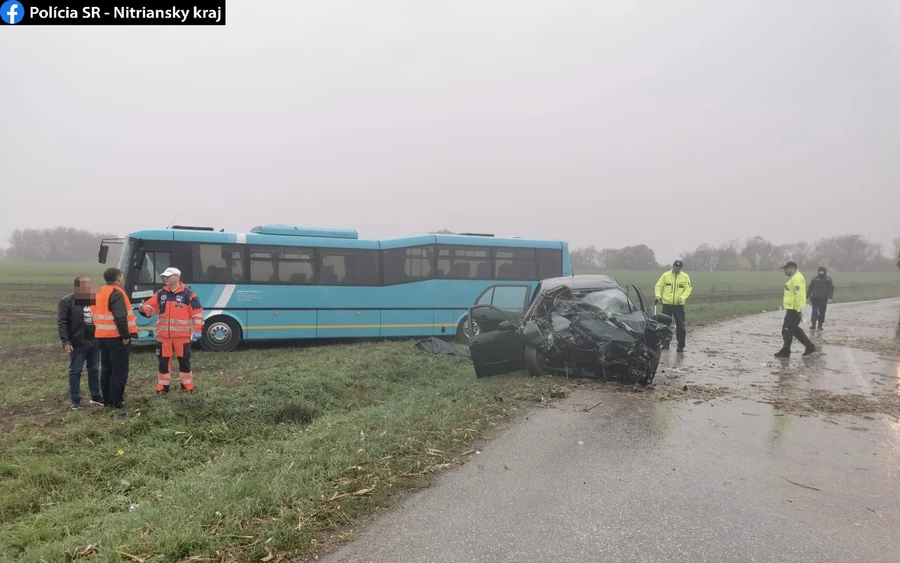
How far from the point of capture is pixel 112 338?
633cm

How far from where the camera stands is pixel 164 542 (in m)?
2.89

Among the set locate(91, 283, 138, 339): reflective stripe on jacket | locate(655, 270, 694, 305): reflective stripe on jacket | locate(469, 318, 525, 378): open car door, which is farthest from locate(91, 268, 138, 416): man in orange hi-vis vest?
locate(655, 270, 694, 305): reflective stripe on jacket

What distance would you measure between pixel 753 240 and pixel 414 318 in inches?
3419

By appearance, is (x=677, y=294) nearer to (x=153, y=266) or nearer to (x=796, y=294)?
(x=796, y=294)

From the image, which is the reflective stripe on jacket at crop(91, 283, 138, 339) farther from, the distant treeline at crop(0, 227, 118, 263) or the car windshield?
the distant treeline at crop(0, 227, 118, 263)

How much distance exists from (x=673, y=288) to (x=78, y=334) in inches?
415

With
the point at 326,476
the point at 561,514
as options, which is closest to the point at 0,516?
the point at 326,476

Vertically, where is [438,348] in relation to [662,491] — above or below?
below

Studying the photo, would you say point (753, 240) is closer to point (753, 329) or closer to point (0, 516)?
point (753, 329)

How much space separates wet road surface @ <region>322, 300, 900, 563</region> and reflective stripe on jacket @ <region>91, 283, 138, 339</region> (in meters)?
4.78

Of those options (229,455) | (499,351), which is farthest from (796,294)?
(229,455)

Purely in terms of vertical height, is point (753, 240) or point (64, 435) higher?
point (753, 240)

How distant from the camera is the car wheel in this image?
759 cm

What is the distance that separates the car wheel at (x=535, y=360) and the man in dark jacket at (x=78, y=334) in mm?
5819
